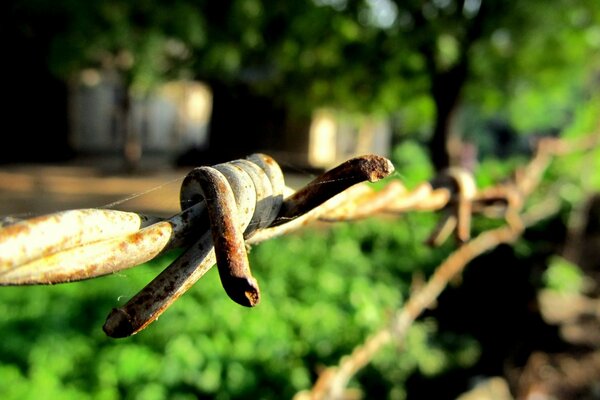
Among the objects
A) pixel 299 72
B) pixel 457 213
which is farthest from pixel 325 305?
pixel 299 72

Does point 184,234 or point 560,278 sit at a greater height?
point 184,234

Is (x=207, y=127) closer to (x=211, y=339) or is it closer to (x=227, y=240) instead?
(x=211, y=339)

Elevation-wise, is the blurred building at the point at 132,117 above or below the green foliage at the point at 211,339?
below

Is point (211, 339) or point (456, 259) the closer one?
point (456, 259)

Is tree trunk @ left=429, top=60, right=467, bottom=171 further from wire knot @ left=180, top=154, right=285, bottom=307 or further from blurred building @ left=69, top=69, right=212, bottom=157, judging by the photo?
wire knot @ left=180, top=154, right=285, bottom=307

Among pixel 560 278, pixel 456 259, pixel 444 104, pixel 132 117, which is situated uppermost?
pixel 456 259

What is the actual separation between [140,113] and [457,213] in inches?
673

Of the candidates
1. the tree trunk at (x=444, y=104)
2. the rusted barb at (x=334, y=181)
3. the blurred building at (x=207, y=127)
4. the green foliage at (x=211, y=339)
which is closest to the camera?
the rusted barb at (x=334, y=181)

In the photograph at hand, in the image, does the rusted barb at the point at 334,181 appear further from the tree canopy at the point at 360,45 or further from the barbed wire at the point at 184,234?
the tree canopy at the point at 360,45

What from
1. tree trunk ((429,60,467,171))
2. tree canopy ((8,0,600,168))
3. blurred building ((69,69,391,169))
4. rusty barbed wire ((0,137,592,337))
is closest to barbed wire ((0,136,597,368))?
rusty barbed wire ((0,137,592,337))

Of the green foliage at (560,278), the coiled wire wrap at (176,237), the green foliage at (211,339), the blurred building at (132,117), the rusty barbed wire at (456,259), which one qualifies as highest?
the coiled wire wrap at (176,237)

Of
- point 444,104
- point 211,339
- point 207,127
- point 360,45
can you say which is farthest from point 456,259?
point 207,127

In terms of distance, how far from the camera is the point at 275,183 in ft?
1.88

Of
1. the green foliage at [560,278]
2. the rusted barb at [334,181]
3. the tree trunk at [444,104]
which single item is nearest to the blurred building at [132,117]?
the tree trunk at [444,104]
